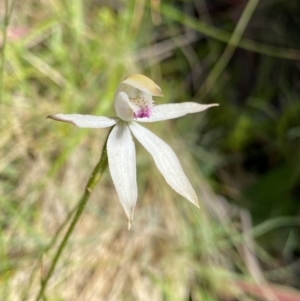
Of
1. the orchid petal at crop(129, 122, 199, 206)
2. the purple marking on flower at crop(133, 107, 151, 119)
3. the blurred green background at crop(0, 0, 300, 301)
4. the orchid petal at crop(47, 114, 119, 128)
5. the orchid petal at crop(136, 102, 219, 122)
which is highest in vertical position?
the orchid petal at crop(47, 114, 119, 128)

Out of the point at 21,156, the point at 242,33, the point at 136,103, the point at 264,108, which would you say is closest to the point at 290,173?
the point at 264,108

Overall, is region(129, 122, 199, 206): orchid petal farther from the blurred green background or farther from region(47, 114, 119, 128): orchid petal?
the blurred green background

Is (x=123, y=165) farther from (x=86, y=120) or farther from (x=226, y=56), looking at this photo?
(x=226, y=56)

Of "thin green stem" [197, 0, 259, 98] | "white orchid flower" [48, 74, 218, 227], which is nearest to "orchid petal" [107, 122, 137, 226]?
"white orchid flower" [48, 74, 218, 227]

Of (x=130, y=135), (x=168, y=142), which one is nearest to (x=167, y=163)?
(x=130, y=135)

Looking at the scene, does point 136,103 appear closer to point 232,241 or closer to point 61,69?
point 61,69

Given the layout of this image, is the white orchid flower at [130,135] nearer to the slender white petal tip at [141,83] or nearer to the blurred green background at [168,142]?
the slender white petal tip at [141,83]
